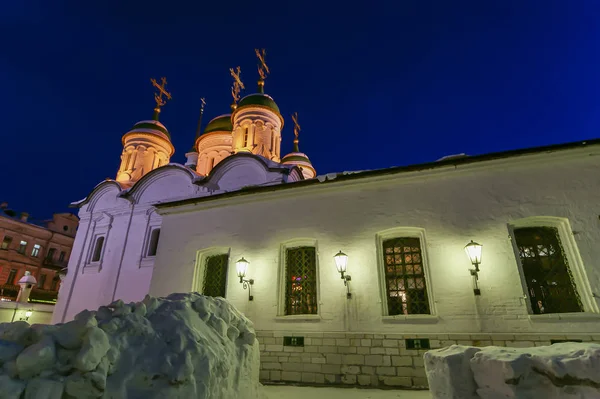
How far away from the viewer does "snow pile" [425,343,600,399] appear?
3.21 meters

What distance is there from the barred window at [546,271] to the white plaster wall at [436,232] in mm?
404

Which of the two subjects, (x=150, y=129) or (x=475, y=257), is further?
(x=150, y=129)

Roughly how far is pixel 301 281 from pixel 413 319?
123 inches

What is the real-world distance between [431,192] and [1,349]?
28.4 feet

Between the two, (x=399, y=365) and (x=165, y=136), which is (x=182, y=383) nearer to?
(x=399, y=365)

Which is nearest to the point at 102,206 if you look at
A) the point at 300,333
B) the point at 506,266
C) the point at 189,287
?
the point at 189,287

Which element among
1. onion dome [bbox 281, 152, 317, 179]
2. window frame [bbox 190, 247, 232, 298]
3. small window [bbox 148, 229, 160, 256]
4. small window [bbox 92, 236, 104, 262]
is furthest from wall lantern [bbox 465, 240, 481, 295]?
onion dome [bbox 281, 152, 317, 179]

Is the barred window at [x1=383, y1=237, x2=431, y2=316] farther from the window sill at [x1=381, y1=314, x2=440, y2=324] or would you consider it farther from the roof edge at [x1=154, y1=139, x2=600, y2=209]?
the roof edge at [x1=154, y1=139, x2=600, y2=209]

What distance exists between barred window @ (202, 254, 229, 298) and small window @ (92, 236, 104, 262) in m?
12.1

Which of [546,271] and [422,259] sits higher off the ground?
[422,259]

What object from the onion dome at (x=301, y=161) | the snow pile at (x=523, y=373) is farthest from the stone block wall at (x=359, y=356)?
the onion dome at (x=301, y=161)

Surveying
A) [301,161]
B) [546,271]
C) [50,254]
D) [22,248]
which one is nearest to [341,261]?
[546,271]

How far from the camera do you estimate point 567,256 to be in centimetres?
744

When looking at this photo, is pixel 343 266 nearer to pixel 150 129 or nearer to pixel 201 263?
pixel 201 263
